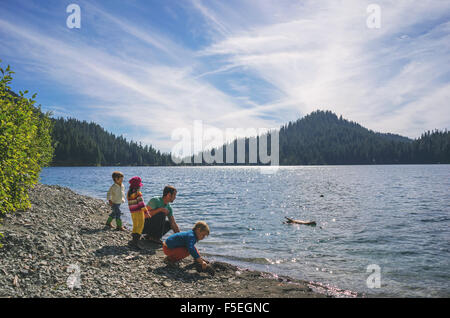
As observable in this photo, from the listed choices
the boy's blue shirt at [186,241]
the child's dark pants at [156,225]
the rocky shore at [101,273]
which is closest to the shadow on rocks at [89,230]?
the rocky shore at [101,273]

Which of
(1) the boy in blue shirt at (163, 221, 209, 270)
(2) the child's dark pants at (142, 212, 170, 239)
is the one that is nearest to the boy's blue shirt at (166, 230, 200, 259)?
(1) the boy in blue shirt at (163, 221, 209, 270)

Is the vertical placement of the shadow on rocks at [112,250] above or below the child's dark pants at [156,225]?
below

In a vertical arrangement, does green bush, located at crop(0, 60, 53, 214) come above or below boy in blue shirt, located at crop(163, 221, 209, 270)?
above

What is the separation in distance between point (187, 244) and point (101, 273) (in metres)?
2.91

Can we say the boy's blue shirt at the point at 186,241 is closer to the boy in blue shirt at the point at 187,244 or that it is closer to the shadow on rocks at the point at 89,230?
the boy in blue shirt at the point at 187,244

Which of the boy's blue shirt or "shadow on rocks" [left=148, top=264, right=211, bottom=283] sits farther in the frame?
the boy's blue shirt

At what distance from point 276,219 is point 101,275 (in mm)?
20102

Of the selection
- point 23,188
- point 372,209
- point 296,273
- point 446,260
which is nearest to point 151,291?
point 296,273

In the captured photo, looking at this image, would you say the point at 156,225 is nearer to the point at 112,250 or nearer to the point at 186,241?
the point at 112,250

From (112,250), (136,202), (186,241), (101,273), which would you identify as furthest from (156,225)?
(101,273)

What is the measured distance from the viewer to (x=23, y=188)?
11367mm

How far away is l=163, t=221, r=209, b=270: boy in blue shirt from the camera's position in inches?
382

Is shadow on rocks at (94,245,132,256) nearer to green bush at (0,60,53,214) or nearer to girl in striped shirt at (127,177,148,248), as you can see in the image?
girl in striped shirt at (127,177,148,248)

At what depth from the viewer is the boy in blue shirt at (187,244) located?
31.9 ft
